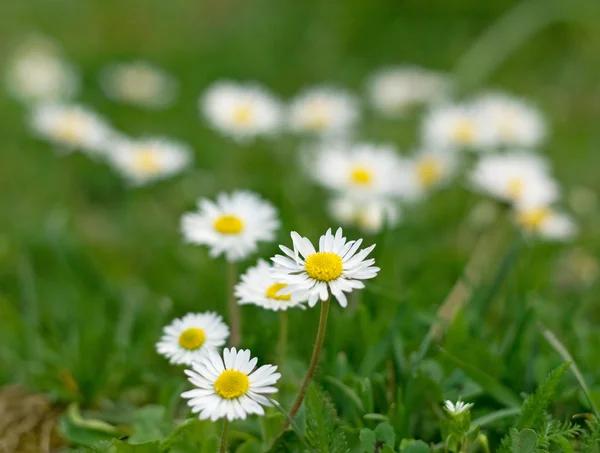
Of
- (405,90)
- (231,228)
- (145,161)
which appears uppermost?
(405,90)

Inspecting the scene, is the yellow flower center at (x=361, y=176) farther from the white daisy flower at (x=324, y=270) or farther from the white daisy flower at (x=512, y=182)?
the white daisy flower at (x=324, y=270)

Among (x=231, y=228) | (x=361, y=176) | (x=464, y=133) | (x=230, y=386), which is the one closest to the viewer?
(x=230, y=386)

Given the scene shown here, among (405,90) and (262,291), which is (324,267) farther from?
(405,90)

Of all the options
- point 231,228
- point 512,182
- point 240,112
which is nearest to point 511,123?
point 512,182

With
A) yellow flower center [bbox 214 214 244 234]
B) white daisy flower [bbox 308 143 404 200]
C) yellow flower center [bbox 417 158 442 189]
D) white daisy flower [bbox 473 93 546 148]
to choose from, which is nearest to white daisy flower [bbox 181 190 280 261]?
yellow flower center [bbox 214 214 244 234]

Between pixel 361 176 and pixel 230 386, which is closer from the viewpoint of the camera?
pixel 230 386

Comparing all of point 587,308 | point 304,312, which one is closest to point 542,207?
point 587,308

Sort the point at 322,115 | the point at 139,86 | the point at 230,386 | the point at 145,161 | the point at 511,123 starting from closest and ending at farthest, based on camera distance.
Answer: the point at 230,386
the point at 145,161
the point at 511,123
the point at 322,115
the point at 139,86

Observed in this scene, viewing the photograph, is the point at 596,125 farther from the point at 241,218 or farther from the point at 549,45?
the point at 241,218
